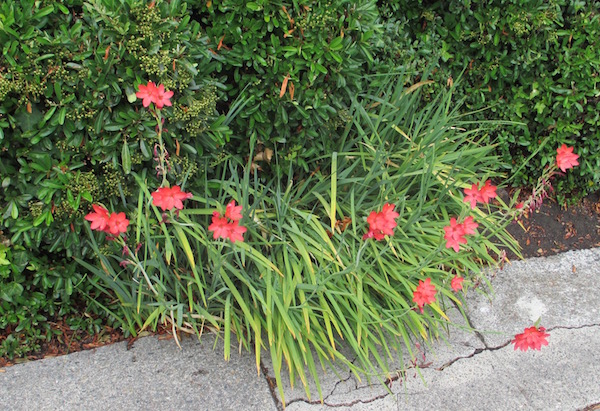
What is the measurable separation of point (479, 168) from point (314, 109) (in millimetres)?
1087

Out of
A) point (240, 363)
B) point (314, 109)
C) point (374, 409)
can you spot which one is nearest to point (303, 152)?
point (314, 109)

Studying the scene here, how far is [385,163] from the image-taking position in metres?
2.90

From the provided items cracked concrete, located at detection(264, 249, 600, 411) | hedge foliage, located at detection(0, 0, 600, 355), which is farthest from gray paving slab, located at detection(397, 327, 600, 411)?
hedge foliage, located at detection(0, 0, 600, 355)

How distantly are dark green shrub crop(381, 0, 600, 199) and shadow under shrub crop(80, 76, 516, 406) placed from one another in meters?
0.47

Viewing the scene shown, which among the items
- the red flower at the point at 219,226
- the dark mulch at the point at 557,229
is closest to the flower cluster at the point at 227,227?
the red flower at the point at 219,226

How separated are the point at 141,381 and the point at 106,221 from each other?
0.69 meters

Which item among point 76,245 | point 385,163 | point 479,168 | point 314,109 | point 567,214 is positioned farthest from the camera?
point 567,214

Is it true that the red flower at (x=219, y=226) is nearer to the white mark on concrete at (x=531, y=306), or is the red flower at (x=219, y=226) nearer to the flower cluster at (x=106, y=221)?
the flower cluster at (x=106, y=221)

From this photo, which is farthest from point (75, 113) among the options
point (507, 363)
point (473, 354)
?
point (507, 363)

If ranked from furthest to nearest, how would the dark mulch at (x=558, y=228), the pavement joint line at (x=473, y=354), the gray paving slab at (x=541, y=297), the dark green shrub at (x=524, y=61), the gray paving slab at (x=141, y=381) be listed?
the dark mulch at (x=558, y=228)
the dark green shrub at (x=524, y=61)
the gray paving slab at (x=541, y=297)
the pavement joint line at (x=473, y=354)
the gray paving slab at (x=141, y=381)

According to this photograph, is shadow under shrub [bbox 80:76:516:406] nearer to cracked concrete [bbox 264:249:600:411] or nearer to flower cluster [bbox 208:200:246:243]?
cracked concrete [bbox 264:249:600:411]

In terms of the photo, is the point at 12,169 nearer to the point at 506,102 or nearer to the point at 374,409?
the point at 374,409

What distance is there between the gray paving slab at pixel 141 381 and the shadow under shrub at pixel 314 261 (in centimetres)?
11

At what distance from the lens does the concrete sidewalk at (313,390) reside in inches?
86.4
